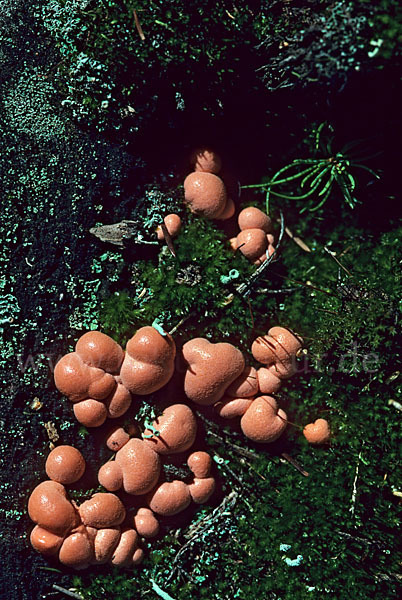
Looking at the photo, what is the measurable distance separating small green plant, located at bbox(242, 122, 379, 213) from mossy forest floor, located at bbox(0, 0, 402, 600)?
5 centimetres

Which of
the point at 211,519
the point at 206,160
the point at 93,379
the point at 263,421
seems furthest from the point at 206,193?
the point at 211,519

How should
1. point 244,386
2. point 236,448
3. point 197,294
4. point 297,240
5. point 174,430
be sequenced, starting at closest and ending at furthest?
point 174,430 < point 244,386 < point 197,294 < point 236,448 < point 297,240

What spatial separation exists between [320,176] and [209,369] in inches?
62.8

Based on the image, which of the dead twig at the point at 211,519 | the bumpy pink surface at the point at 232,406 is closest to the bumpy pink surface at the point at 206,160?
the bumpy pink surface at the point at 232,406

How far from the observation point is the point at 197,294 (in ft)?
13.5

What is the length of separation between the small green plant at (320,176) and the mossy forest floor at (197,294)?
0.05m

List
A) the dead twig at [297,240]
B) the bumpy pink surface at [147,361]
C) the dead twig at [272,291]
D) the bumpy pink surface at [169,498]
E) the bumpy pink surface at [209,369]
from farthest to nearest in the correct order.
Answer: the dead twig at [297,240], the dead twig at [272,291], the bumpy pink surface at [169,498], the bumpy pink surface at [209,369], the bumpy pink surface at [147,361]

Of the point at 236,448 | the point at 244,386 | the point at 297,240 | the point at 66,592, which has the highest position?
the point at 297,240

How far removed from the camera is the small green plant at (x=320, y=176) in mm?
4074

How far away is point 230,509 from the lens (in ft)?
13.8

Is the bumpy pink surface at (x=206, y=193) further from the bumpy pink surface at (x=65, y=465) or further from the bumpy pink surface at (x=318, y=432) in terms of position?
the bumpy pink surface at (x=65, y=465)

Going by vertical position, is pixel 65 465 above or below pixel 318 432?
above

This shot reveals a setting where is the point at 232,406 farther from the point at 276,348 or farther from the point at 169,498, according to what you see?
the point at 169,498

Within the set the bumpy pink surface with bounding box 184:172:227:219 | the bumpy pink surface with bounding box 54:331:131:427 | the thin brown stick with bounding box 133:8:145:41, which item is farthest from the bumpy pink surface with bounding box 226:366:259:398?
the thin brown stick with bounding box 133:8:145:41
